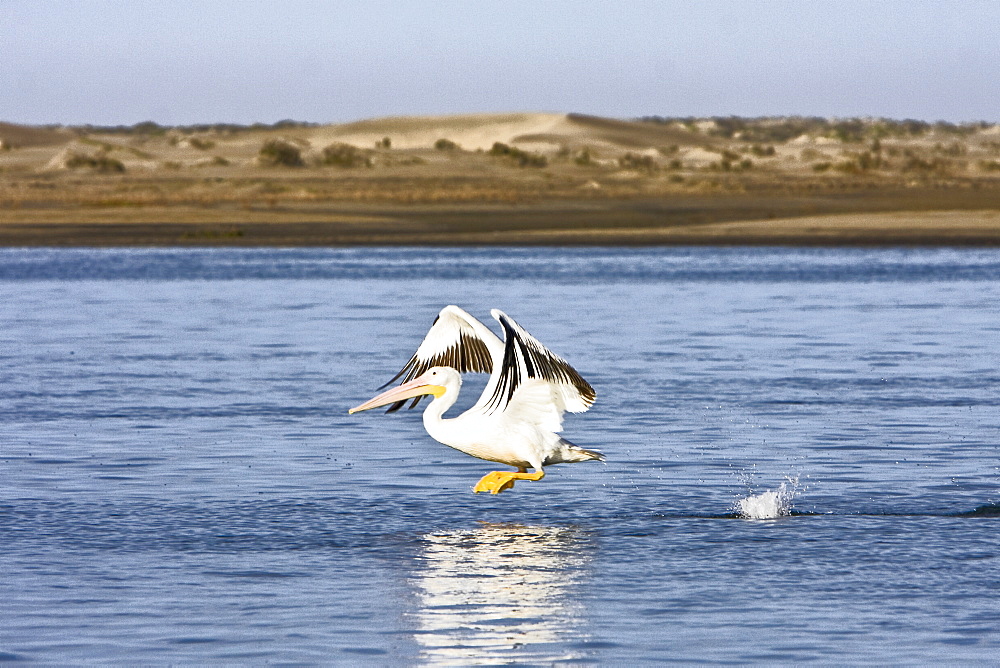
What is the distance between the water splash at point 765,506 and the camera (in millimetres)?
7961

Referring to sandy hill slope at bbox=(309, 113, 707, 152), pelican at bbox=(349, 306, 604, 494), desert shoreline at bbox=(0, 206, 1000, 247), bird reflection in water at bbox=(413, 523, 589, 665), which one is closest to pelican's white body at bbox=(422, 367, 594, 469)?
pelican at bbox=(349, 306, 604, 494)

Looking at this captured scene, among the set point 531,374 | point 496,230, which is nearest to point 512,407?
point 531,374

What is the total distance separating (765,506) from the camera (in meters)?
7.98

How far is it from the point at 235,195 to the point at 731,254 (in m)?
20.1

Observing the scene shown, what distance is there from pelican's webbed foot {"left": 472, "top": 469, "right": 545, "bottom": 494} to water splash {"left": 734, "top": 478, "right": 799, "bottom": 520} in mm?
1084

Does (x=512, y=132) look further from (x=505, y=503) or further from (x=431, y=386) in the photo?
(x=505, y=503)

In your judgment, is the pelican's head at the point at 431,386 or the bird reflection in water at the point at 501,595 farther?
the pelican's head at the point at 431,386

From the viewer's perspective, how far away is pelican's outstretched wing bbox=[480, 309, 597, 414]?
26.4 ft

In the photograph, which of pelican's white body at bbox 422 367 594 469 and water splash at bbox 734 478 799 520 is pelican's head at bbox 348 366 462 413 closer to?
pelican's white body at bbox 422 367 594 469

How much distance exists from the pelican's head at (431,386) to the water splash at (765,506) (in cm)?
164

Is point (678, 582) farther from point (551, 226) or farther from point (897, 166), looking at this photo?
point (897, 166)

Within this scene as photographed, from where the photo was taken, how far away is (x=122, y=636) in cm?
597

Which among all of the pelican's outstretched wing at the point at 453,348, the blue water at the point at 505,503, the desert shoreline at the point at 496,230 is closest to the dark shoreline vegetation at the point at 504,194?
the desert shoreline at the point at 496,230

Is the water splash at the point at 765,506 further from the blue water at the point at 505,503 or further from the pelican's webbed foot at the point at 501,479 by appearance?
the pelican's webbed foot at the point at 501,479
